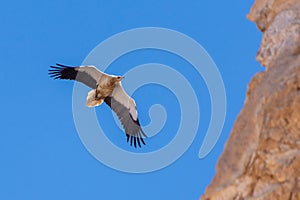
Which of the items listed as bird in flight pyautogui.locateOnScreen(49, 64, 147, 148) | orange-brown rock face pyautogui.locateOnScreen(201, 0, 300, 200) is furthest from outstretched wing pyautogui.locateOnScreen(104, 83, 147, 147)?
orange-brown rock face pyautogui.locateOnScreen(201, 0, 300, 200)

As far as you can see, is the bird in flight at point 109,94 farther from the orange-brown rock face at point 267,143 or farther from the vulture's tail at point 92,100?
the orange-brown rock face at point 267,143

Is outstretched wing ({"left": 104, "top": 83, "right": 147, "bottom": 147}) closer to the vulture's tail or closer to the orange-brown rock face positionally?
the vulture's tail

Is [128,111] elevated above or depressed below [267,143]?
above

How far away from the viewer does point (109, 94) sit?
1752 centimetres

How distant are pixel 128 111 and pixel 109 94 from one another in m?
0.78

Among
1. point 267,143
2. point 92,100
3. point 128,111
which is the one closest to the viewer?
point 267,143

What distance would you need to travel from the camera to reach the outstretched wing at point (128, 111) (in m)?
17.5

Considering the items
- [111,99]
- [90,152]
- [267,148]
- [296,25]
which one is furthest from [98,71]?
Result: [267,148]

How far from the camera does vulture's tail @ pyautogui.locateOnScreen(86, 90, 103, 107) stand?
55.8 ft

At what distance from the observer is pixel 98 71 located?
56.6ft

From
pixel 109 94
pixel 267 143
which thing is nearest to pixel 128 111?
pixel 109 94

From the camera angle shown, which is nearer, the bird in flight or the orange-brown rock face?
the orange-brown rock face

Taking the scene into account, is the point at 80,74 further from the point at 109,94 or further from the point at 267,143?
the point at 267,143

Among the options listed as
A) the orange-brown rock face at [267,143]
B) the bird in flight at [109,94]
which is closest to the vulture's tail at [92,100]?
the bird in flight at [109,94]
